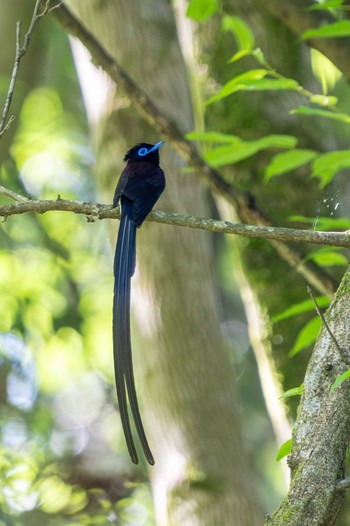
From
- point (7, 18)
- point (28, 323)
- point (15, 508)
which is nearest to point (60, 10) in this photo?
point (7, 18)

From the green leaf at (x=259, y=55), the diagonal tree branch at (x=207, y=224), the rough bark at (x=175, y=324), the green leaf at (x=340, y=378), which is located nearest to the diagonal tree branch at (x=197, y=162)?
the green leaf at (x=259, y=55)

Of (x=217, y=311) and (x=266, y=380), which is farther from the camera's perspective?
(x=217, y=311)

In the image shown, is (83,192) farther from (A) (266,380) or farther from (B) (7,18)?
(A) (266,380)

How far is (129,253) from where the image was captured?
3420 mm

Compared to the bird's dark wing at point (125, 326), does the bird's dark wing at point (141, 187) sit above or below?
above

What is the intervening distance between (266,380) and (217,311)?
28.5 inches

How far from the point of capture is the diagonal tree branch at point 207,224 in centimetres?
258

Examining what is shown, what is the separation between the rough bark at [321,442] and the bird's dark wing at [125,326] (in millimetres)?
461

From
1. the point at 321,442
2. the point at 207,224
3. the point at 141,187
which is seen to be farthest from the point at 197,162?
the point at 321,442

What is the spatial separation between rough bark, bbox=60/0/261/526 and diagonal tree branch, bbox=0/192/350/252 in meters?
2.16

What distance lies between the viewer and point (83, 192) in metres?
9.18

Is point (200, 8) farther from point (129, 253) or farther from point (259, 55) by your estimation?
point (129, 253)

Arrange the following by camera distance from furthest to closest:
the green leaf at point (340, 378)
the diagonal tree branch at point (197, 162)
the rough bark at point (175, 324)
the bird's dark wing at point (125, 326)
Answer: the rough bark at point (175, 324), the diagonal tree branch at point (197, 162), the bird's dark wing at point (125, 326), the green leaf at point (340, 378)

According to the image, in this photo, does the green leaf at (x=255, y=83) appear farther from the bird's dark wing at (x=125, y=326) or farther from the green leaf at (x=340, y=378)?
the green leaf at (x=340, y=378)
